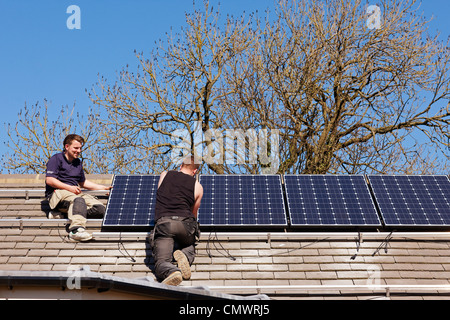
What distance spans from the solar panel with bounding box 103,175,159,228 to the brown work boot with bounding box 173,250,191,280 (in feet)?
4.10

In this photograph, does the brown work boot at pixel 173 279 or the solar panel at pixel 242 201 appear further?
the solar panel at pixel 242 201

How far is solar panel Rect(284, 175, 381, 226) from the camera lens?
9.36m

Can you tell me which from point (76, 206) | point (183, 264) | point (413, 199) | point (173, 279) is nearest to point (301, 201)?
point (413, 199)

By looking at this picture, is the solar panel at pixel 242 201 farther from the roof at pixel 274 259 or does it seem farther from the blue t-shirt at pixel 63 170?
the blue t-shirt at pixel 63 170

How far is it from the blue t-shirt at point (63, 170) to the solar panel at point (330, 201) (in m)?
3.83

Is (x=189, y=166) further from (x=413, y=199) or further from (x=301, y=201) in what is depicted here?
(x=413, y=199)

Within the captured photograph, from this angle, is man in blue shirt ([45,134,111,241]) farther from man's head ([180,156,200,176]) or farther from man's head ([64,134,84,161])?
man's head ([180,156,200,176])

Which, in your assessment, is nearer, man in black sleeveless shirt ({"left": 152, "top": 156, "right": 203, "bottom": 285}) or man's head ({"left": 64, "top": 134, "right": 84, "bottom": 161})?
man in black sleeveless shirt ({"left": 152, "top": 156, "right": 203, "bottom": 285})

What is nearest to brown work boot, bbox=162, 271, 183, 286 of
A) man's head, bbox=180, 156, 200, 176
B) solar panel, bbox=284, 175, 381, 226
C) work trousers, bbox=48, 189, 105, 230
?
man's head, bbox=180, 156, 200, 176

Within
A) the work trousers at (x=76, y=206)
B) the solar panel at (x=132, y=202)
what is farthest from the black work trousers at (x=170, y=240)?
the work trousers at (x=76, y=206)

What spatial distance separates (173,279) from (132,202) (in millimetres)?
2586

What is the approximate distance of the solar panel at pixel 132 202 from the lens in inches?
367
